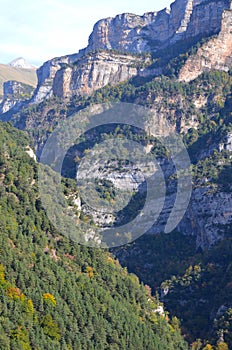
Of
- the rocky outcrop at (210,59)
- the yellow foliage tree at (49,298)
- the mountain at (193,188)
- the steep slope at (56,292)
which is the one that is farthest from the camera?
the rocky outcrop at (210,59)

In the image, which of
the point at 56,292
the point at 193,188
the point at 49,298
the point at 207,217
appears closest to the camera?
the point at 49,298

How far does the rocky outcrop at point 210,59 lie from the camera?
635 ft

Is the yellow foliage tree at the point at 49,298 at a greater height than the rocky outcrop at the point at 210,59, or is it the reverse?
the rocky outcrop at the point at 210,59

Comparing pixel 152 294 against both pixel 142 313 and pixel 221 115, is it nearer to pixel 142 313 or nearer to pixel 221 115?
pixel 142 313

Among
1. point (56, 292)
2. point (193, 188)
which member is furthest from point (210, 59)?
point (56, 292)

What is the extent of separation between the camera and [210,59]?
194250 mm

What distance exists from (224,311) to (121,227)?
42.8 m

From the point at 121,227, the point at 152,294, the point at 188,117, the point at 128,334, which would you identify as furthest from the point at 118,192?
the point at 128,334

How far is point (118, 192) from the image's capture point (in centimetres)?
16612

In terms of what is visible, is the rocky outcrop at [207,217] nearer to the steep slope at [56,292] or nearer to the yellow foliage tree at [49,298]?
the steep slope at [56,292]

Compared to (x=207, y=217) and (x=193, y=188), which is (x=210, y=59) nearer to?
(x=193, y=188)

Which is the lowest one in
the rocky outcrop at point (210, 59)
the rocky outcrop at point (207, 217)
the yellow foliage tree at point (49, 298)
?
the yellow foliage tree at point (49, 298)

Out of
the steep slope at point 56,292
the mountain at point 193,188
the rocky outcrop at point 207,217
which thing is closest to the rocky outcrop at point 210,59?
the mountain at point 193,188

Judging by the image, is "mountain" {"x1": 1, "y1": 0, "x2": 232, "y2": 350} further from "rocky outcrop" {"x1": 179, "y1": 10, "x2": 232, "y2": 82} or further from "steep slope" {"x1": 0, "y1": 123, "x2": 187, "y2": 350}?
"steep slope" {"x1": 0, "y1": 123, "x2": 187, "y2": 350}
